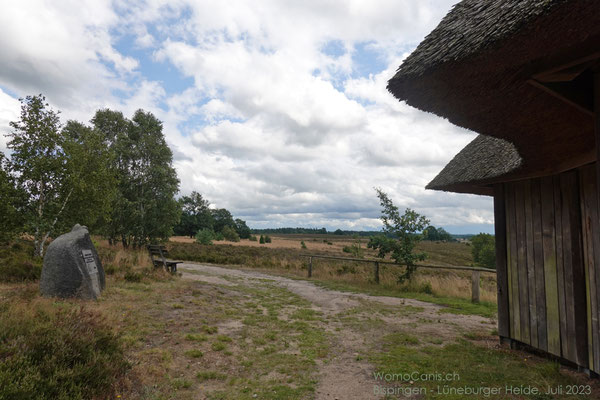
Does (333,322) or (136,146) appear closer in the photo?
(333,322)

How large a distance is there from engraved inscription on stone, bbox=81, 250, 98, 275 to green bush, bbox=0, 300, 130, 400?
11.7 feet

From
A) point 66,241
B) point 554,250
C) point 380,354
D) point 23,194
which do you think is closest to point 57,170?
point 23,194

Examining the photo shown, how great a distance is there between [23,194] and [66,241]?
16.6 ft

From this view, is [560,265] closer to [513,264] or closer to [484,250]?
[513,264]

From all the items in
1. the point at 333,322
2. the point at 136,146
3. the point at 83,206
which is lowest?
the point at 333,322

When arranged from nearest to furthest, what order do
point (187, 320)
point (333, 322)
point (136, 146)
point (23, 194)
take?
point (187, 320), point (333, 322), point (23, 194), point (136, 146)

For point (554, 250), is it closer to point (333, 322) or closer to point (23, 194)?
point (333, 322)

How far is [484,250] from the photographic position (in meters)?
36.3

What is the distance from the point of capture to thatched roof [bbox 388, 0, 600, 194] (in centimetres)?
196

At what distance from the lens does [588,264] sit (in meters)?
3.96

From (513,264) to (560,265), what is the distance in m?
0.89

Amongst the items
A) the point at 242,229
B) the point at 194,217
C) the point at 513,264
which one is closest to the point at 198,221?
the point at 194,217

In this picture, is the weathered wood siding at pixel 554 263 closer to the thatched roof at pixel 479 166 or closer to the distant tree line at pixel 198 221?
the thatched roof at pixel 479 166

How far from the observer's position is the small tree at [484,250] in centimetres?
3536
